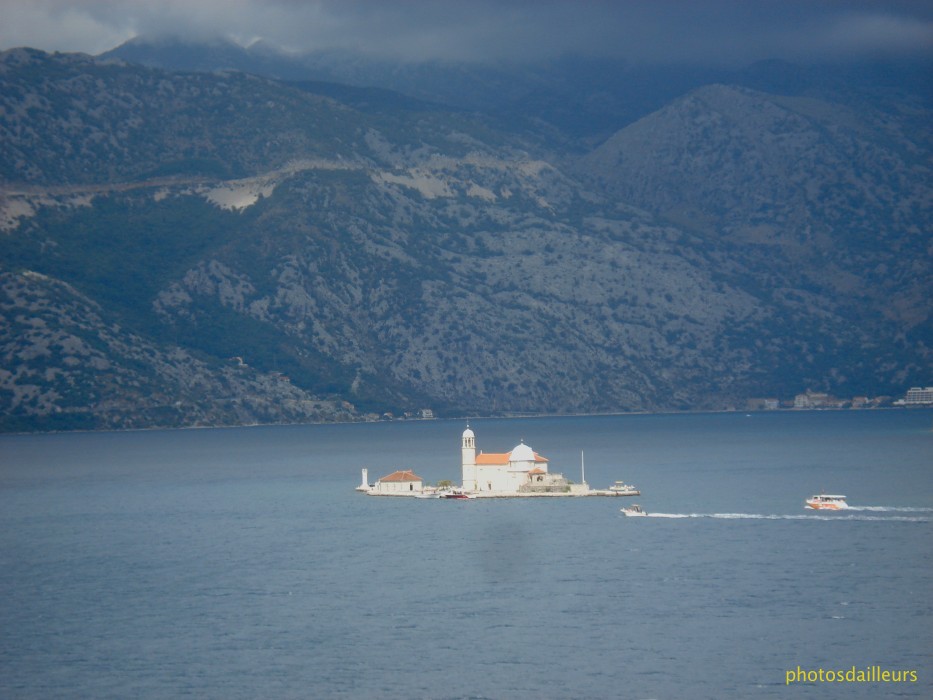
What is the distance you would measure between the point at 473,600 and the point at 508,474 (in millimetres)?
70768

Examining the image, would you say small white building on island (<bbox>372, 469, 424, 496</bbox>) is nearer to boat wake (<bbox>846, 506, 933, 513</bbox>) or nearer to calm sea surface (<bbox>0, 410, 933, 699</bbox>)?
calm sea surface (<bbox>0, 410, 933, 699</bbox>)

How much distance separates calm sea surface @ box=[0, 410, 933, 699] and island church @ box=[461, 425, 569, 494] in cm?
800

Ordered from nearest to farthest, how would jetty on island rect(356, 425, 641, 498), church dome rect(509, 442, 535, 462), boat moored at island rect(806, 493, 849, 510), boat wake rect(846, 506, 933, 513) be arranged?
boat wake rect(846, 506, 933, 513) → boat moored at island rect(806, 493, 849, 510) → jetty on island rect(356, 425, 641, 498) → church dome rect(509, 442, 535, 462)

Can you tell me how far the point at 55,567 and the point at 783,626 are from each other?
57.4m

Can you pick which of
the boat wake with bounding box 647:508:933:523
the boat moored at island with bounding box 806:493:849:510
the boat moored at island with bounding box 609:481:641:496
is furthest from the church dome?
the boat moored at island with bounding box 806:493:849:510

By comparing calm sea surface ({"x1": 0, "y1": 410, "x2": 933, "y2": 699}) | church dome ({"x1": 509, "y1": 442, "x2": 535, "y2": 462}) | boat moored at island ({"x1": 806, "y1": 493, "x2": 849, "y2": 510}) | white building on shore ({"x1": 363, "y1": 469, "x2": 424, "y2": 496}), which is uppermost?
church dome ({"x1": 509, "y1": 442, "x2": 535, "y2": 462})

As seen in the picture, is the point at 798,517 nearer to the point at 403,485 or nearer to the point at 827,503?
the point at 827,503

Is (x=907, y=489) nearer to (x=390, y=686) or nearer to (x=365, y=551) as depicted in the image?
(x=365, y=551)

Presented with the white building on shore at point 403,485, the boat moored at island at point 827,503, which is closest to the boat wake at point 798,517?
the boat moored at island at point 827,503

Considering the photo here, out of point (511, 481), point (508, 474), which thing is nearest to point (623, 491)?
point (511, 481)

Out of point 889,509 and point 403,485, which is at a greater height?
point 403,485

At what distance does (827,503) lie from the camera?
143 metres

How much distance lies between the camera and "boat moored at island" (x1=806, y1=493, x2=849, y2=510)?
14138 cm

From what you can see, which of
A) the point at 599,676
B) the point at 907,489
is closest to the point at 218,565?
the point at 599,676
